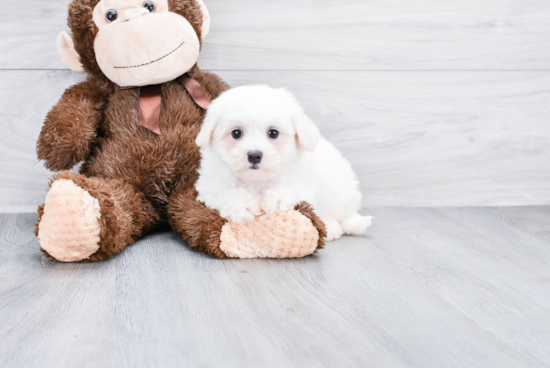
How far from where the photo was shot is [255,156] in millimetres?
1079

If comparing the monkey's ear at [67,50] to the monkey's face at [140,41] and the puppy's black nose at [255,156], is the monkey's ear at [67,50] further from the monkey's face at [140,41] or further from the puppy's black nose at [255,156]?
the puppy's black nose at [255,156]

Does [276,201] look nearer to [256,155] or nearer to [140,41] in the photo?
[256,155]

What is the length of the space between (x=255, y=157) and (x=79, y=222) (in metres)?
0.40

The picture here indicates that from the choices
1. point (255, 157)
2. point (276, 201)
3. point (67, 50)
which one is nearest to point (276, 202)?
point (276, 201)

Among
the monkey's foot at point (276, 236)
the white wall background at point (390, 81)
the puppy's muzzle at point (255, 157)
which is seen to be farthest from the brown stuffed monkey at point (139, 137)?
the white wall background at point (390, 81)

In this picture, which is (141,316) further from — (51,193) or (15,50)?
(15,50)

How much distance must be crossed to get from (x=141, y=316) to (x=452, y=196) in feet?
4.30

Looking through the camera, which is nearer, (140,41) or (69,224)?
(69,224)

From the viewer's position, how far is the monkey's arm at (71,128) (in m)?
1.28

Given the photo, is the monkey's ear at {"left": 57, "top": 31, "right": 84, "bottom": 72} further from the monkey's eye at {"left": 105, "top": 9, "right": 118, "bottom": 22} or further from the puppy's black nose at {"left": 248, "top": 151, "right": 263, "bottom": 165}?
the puppy's black nose at {"left": 248, "top": 151, "right": 263, "bottom": 165}

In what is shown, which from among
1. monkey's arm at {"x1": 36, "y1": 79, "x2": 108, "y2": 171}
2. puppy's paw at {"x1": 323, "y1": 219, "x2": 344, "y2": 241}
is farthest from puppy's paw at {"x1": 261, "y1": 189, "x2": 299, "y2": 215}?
monkey's arm at {"x1": 36, "y1": 79, "x2": 108, "y2": 171}

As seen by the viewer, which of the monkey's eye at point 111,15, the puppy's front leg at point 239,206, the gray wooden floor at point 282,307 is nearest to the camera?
the gray wooden floor at point 282,307

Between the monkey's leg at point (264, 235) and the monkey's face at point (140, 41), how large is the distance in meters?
0.41

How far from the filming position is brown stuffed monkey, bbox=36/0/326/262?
44.6 inches
